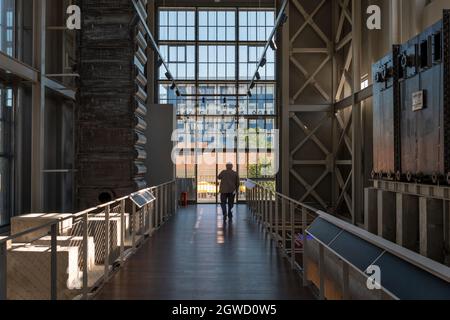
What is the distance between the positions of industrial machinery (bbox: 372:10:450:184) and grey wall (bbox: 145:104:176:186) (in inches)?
289

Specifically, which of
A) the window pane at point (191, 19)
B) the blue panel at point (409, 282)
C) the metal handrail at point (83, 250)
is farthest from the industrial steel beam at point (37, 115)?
the window pane at point (191, 19)

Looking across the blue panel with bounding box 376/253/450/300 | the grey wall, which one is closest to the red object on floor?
the grey wall

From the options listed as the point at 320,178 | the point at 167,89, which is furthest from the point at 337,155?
the point at 167,89

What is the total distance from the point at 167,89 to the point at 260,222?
30.5ft

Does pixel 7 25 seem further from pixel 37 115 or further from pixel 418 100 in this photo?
pixel 418 100

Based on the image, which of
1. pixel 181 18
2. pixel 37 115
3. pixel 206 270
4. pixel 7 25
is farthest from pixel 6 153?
pixel 181 18

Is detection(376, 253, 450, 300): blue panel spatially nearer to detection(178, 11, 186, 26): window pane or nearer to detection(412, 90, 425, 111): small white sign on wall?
detection(412, 90, 425, 111): small white sign on wall

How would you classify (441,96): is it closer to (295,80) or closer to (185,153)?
(295,80)

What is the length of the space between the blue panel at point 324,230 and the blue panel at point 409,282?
1.28 meters

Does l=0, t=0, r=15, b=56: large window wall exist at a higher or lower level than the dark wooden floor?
higher

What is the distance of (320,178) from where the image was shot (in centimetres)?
1741

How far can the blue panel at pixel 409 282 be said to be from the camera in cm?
223

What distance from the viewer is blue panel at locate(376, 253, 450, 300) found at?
7.33 ft

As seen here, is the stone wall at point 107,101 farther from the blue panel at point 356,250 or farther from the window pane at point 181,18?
the window pane at point 181,18
